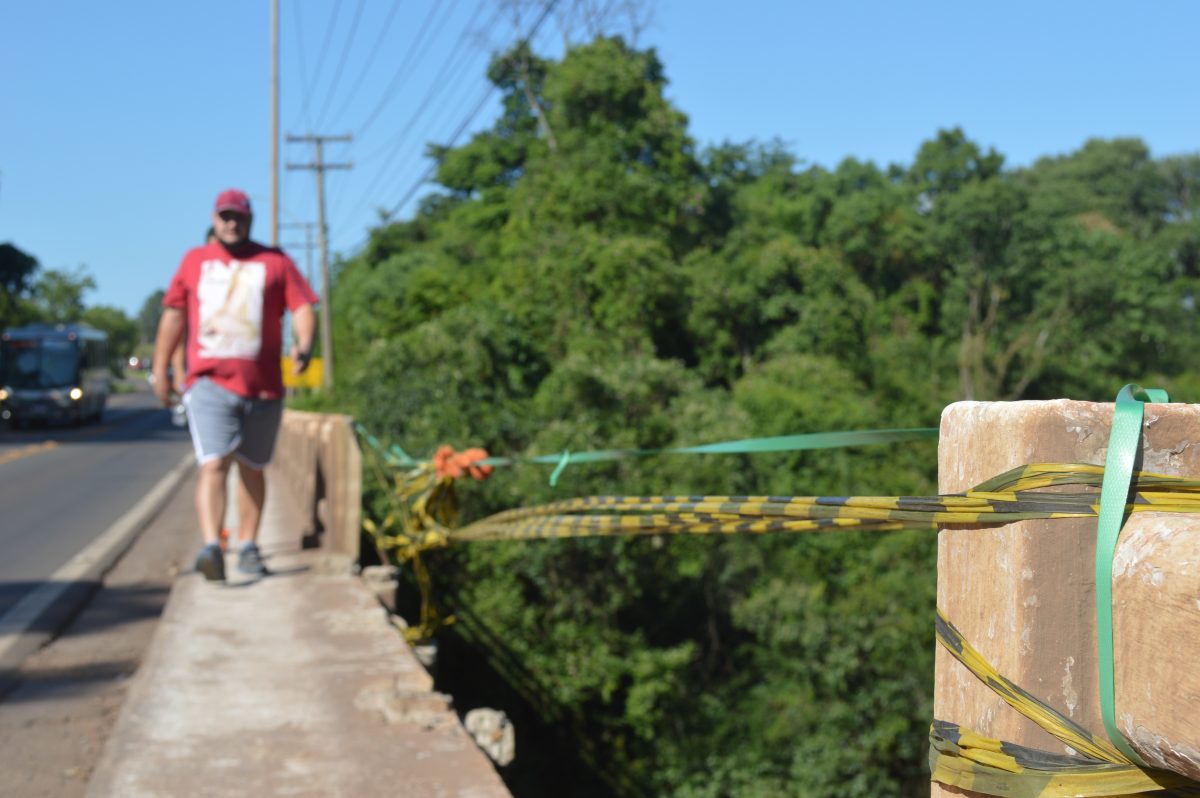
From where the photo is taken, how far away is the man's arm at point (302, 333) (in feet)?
17.9

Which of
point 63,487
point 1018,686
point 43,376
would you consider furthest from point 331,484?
point 43,376

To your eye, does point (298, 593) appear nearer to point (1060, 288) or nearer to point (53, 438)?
point (53, 438)

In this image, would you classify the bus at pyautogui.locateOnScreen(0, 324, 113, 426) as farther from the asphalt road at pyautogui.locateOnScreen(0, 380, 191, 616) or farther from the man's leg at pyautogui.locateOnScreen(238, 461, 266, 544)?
the man's leg at pyautogui.locateOnScreen(238, 461, 266, 544)

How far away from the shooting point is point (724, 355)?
32.2m

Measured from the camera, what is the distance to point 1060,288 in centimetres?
4016

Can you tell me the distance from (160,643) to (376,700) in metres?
1.18

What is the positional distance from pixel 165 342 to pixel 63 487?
412 inches

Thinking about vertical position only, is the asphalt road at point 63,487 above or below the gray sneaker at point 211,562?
below

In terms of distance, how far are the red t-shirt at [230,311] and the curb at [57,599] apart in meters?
1.39

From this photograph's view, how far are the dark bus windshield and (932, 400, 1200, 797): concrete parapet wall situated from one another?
3554 centimetres

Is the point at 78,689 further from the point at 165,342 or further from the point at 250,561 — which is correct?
the point at 165,342

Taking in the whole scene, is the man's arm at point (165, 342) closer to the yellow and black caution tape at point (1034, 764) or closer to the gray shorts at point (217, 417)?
the gray shorts at point (217, 417)

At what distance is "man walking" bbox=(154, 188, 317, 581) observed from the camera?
5305mm

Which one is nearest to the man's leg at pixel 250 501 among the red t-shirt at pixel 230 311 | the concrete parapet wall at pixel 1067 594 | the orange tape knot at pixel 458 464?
the red t-shirt at pixel 230 311
